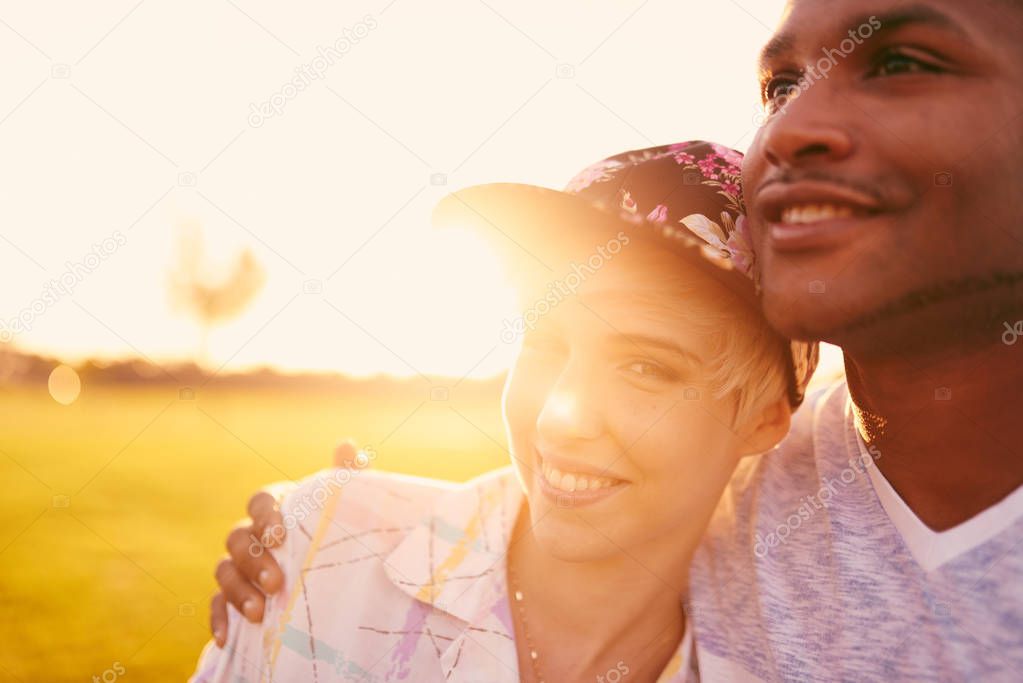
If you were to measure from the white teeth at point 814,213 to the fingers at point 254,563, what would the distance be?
189 centimetres

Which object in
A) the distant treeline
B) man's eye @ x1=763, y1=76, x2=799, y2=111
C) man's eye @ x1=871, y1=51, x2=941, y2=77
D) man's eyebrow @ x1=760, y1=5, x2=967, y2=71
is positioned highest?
the distant treeline

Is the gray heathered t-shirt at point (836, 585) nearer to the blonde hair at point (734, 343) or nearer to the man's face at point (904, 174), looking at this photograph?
the blonde hair at point (734, 343)

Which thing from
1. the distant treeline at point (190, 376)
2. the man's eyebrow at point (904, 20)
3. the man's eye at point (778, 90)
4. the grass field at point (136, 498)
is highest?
the distant treeline at point (190, 376)

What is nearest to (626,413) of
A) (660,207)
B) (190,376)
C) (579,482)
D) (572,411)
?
(572,411)

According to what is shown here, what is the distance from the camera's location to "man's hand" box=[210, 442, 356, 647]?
97.1 inches

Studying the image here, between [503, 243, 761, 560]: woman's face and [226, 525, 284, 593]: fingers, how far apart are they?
0.91 metres

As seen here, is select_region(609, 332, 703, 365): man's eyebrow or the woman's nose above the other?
select_region(609, 332, 703, 365): man's eyebrow

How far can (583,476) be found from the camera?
2191mm

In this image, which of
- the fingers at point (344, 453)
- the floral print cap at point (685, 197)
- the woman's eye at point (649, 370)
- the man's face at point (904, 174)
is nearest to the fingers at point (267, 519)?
the fingers at point (344, 453)

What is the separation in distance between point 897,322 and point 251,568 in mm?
2110

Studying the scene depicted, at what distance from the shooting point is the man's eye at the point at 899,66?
6.04ft

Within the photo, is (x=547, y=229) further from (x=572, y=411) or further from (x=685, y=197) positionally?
(x=572, y=411)

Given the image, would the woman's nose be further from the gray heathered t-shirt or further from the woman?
the gray heathered t-shirt

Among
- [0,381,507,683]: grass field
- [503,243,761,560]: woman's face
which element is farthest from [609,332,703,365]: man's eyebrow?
[0,381,507,683]: grass field
